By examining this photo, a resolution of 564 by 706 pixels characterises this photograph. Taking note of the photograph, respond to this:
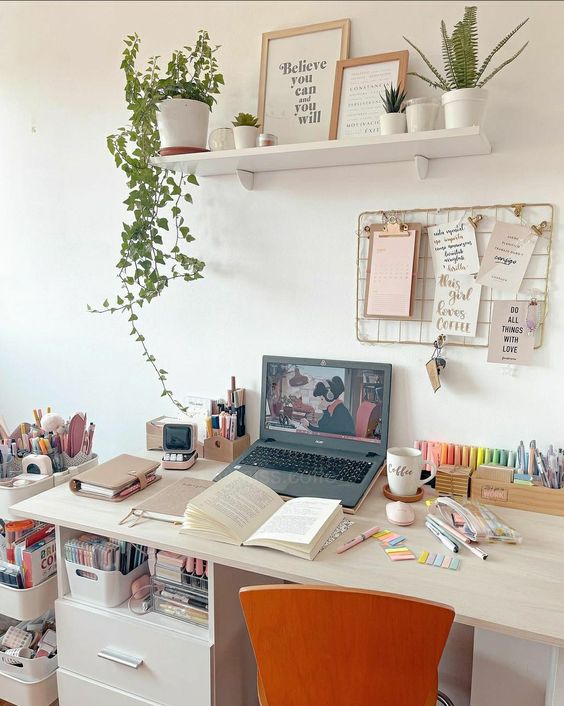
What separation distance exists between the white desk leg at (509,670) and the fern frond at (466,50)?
1.20 metres

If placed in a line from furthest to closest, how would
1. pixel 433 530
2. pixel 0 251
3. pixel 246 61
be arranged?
pixel 0 251, pixel 246 61, pixel 433 530

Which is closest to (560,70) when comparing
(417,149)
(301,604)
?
(417,149)

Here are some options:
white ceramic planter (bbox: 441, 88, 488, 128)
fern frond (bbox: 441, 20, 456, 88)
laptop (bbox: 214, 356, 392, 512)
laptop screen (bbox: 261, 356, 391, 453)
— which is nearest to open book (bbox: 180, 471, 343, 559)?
laptop (bbox: 214, 356, 392, 512)

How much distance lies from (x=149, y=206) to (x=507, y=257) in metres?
1.00

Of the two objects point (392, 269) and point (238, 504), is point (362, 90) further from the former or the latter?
point (238, 504)

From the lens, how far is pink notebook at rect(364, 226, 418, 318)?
1.51 meters

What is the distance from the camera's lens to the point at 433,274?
151 centimetres

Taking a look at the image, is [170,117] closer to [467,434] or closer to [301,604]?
[467,434]

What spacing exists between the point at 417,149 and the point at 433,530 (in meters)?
0.89

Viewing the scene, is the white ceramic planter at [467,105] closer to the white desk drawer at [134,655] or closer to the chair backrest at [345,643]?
the chair backrest at [345,643]

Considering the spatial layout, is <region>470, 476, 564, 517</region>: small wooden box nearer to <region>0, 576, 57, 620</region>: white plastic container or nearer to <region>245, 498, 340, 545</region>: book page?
<region>245, 498, 340, 545</region>: book page

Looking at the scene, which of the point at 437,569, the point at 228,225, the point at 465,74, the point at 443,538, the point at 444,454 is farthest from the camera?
the point at 228,225

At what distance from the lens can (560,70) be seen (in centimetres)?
133

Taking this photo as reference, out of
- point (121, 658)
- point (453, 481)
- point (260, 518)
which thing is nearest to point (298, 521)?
point (260, 518)
